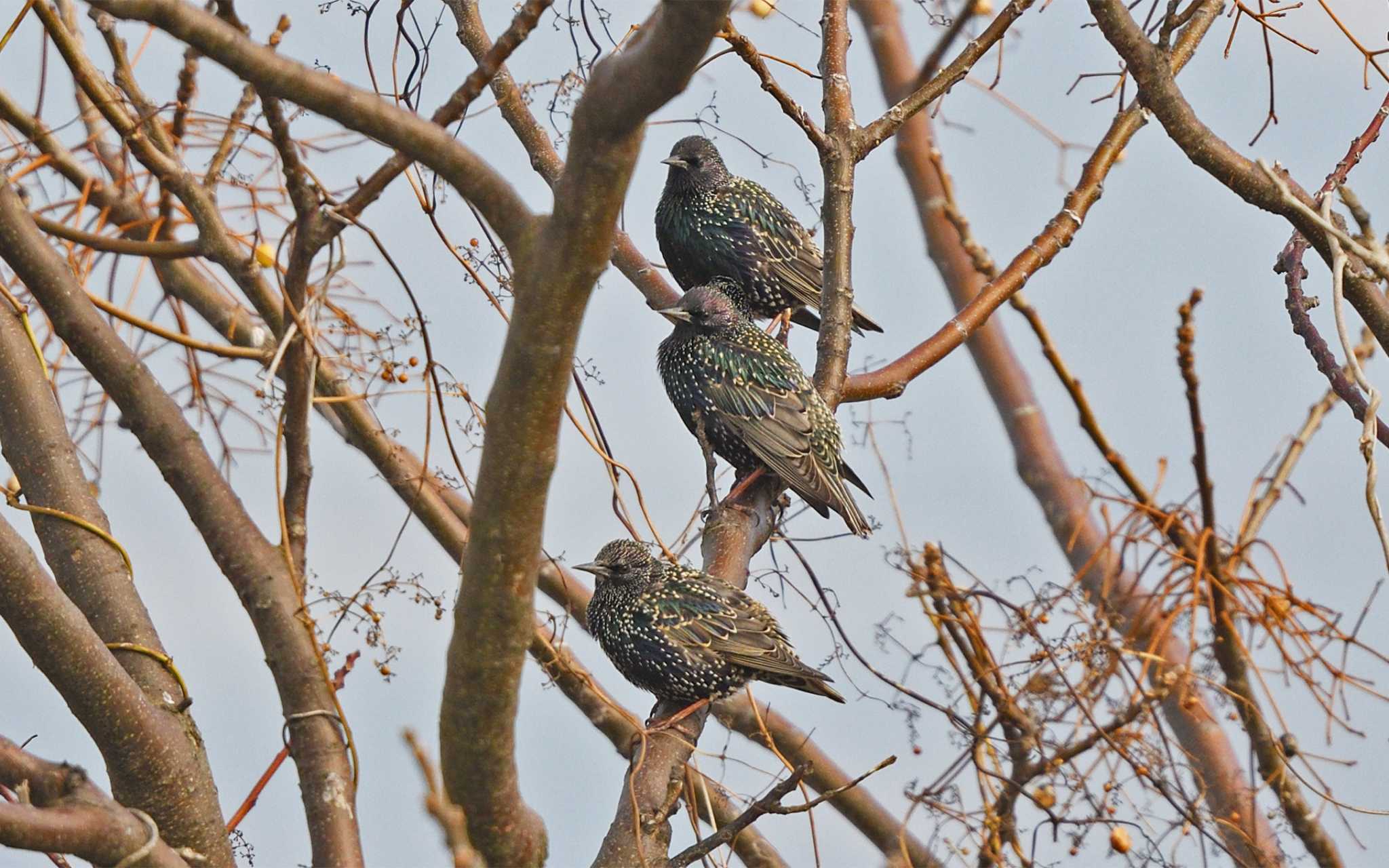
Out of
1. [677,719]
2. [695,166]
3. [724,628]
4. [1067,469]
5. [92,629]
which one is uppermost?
[1067,469]

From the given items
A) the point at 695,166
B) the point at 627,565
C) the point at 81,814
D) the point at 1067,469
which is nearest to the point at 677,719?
the point at 627,565

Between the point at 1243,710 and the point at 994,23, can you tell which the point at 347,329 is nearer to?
the point at 994,23

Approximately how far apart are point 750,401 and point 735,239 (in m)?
0.83

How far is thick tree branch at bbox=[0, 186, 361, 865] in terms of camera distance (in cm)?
302

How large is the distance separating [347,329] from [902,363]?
63.6 inches

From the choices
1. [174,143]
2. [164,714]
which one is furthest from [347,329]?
[164,714]

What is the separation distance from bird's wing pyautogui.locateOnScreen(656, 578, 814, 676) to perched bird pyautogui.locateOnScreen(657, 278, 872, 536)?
0.45m

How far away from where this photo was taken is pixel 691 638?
12.9 feet

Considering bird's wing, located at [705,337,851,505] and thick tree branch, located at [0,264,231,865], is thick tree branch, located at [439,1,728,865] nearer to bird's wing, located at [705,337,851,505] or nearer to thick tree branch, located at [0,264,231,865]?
thick tree branch, located at [0,264,231,865]

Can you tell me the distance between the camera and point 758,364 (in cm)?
447

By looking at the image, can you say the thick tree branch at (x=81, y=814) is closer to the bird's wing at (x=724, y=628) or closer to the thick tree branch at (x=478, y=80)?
the thick tree branch at (x=478, y=80)

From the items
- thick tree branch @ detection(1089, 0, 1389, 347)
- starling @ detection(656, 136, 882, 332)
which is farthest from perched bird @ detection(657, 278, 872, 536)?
thick tree branch @ detection(1089, 0, 1389, 347)

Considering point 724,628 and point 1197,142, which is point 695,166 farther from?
point 1197,142

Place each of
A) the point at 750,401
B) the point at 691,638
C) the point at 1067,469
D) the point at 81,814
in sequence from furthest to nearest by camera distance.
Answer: the point at 1067,469 → the point at 750,401 → the point at 691,638 → the point at 81,814
